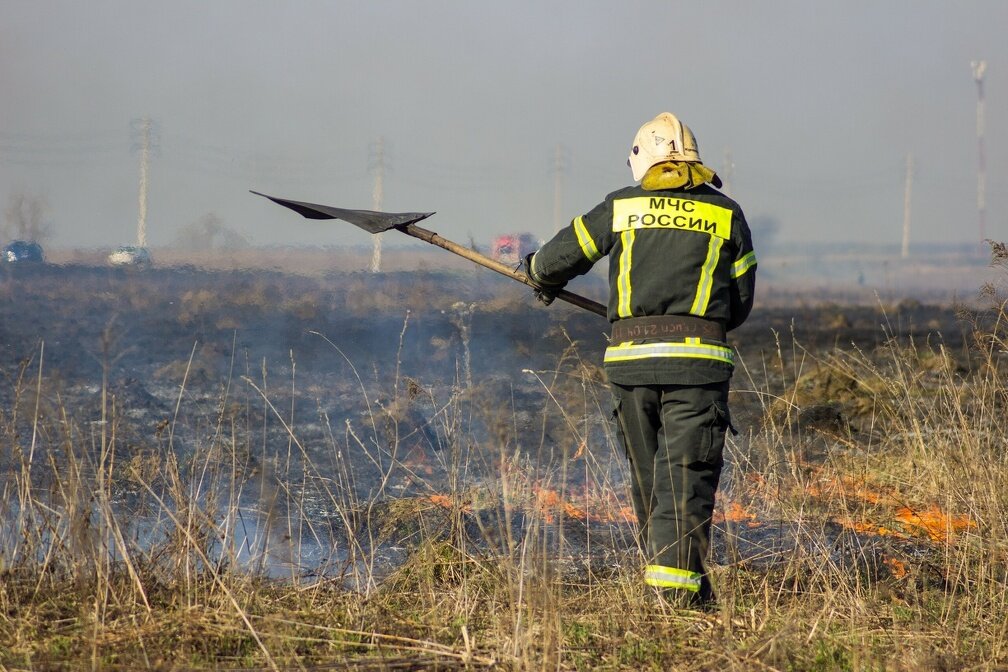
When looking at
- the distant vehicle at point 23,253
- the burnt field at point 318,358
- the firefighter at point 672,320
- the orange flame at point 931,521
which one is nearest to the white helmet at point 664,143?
the firefighter at point 672,320

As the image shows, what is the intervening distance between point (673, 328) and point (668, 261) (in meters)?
0.25

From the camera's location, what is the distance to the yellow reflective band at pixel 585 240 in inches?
159

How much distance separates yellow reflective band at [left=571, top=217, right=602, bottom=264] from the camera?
159 inches

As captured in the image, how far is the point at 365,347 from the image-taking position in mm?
12477

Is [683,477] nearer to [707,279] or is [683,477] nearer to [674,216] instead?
[707,279]

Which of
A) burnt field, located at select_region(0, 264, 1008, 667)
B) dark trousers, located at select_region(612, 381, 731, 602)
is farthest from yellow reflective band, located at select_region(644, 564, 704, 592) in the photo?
burnt field, located at select_region(0, 264, 1008, 667)

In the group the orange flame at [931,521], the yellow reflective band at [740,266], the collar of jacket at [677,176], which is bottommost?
the orange flame at [931,521]

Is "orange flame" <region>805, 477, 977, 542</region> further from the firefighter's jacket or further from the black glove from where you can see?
the black glove

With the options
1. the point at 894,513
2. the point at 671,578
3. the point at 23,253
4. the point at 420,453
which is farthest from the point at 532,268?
the point at 23,253

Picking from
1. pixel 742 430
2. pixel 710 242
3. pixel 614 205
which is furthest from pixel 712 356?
pixel 742 430

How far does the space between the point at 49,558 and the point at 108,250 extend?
7700mm

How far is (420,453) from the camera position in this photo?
9523 mm

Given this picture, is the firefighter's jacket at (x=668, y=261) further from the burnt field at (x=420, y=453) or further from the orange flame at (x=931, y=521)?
the orange flame at (x=931, y=521)

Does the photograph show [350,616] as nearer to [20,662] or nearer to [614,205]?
[20,662]
